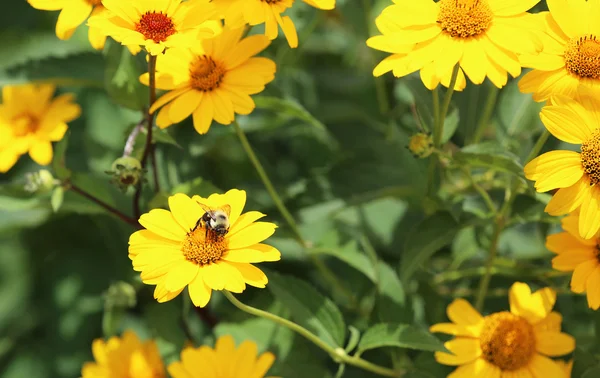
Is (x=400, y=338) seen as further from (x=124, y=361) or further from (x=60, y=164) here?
(x=60, y=164)

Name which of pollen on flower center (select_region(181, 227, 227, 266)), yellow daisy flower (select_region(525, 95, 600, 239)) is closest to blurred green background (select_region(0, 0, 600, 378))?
yellow daisy flower (select_region(525, 95, 600, 239))

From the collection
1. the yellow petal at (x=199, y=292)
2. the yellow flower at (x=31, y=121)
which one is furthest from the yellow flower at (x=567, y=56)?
the yellow flower at (x=31, y=121)

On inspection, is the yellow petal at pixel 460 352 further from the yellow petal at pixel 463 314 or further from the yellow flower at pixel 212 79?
the yellow flower at pixel 212 79

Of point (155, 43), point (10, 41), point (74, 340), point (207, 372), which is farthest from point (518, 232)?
point (10, 41)

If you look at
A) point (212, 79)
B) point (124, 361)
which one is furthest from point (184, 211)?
point (124, 361)

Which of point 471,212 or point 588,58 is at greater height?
point 588,58

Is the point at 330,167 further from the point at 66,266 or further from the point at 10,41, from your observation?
the point at 10,41

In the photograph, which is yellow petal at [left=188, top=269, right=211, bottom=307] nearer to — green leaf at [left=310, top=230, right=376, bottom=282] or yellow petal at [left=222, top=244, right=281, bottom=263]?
yellow petal at [left=222, top=244, right=281, bottom=263]
